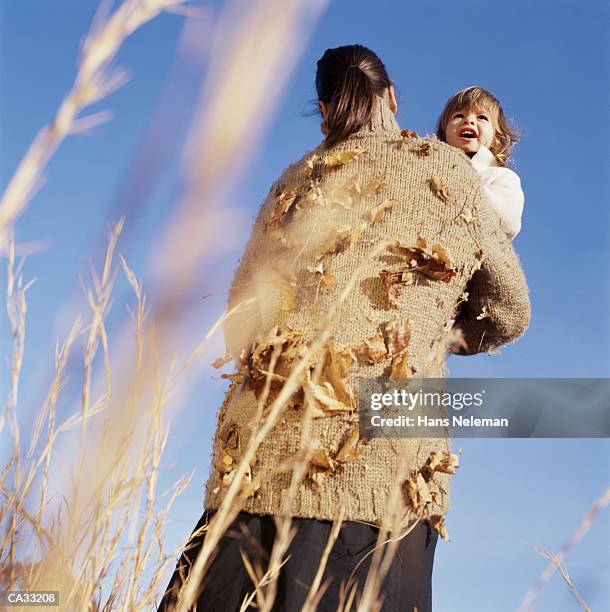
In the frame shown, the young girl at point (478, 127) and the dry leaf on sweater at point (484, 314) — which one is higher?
the young girl at point (478, 127)

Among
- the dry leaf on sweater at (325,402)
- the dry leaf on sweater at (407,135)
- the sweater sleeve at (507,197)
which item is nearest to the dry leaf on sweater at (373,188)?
the dry leaf on sweater at (407,135)

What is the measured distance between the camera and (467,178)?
3.99 feet

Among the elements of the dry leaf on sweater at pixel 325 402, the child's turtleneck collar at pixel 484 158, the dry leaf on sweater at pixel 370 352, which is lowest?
the dry leaf on sweater at pixel 325 402

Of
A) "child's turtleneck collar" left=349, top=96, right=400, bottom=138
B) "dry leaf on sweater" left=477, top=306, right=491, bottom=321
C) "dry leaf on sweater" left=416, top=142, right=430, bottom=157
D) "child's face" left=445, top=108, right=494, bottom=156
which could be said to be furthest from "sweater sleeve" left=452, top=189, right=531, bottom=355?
"child's face" left=445, top=108, right=494, bottom=156

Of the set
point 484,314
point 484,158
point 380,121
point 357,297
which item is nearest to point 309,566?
point 357,297

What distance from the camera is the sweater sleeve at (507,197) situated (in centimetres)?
130

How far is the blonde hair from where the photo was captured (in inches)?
70.6

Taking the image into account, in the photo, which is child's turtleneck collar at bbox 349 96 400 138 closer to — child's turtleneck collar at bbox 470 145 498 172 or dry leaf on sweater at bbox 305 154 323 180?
dry leaf on sweater at bbox 305 154 323 180

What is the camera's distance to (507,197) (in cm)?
132

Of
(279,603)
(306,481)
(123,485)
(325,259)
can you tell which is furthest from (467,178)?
(123,485)

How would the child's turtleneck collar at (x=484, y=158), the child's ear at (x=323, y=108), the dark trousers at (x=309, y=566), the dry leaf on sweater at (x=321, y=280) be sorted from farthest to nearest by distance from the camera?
the child's turtleneck collar at (x=484, y=158) → the child's ear at (x=323, y=108) → the dry leaf on sweater at (x=321, y=280) → the dark trousers at (x=309, y=566)

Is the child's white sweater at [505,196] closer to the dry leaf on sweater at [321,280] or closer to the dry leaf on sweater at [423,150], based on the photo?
the dry leaf on sweater at [423,150]

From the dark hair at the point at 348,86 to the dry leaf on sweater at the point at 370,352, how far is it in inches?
16.4

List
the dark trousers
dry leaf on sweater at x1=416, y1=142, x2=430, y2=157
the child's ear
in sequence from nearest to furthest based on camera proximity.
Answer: the dark trousers → dry leaf on sweater at x1=416, y1=142, x2=430, y2=157 → the child's ear
